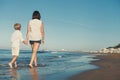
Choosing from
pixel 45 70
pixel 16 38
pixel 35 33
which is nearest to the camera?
pixel 45 70

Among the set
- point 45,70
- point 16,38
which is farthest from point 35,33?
point 45,70

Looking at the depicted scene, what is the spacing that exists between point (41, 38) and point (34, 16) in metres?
0.77

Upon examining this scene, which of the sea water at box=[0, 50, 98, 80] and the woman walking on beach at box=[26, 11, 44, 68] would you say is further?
the woman walking on beach at box=[26, 11, 44, 68]

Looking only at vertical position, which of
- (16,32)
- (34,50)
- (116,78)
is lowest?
(116,78)

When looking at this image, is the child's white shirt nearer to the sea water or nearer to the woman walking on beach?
the woman walking on beach

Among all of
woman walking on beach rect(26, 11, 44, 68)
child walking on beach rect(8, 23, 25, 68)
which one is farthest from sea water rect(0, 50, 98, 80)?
woman walking on beach rect(26, 11, 44, 68)

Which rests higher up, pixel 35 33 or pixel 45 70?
pixel 35 33

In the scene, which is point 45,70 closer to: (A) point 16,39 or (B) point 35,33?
(B) point 35,33

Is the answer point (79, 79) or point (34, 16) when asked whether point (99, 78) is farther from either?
point (34, 16)

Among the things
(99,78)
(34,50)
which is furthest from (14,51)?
(99,78)

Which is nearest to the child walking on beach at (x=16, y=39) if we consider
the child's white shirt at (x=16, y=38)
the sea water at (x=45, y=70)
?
the child's white shirt at (x=16, y=38)

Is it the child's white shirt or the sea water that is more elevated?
the child's white shirt

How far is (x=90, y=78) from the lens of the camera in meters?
6.62

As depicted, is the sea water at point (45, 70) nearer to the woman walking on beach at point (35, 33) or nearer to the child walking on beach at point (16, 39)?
the child walking on beach at point (16, 39)
